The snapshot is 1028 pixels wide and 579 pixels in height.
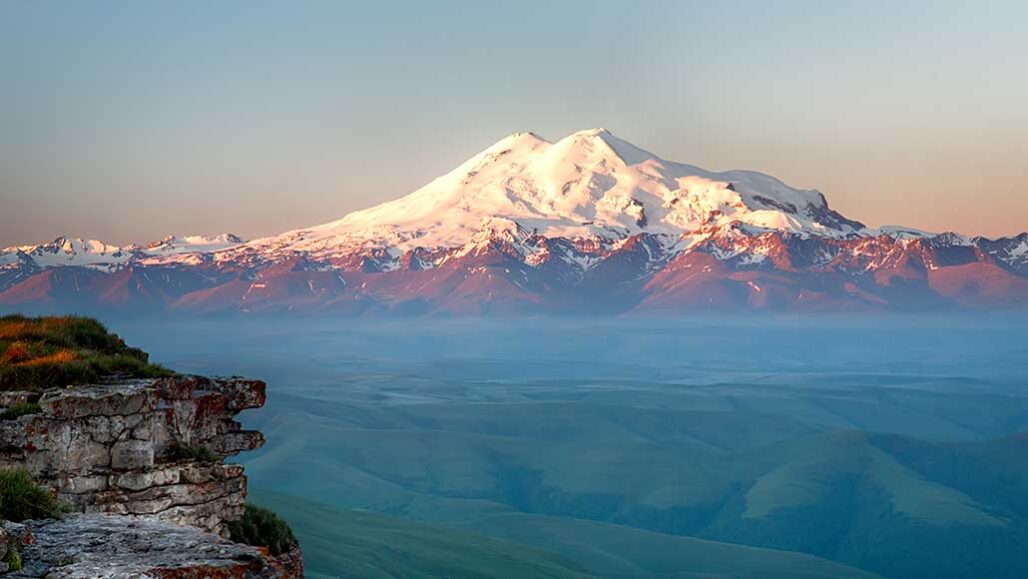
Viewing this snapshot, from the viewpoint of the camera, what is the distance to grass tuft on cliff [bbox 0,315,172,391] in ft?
53.7

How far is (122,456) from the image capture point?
49.0 ft

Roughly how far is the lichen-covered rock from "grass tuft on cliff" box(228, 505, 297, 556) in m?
8.10

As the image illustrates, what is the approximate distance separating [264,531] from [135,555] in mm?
10885

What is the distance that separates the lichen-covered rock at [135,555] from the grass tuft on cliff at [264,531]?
8.10 m

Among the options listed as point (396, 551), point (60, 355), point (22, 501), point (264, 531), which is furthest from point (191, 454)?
point (396, 551)

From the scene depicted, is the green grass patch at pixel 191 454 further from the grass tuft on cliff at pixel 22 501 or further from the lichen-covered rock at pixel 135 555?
the lichen-covered rock at pixel 135 555

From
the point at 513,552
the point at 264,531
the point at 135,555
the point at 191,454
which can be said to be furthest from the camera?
the point at 513,552

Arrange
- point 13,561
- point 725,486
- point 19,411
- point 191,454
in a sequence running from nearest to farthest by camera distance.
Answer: point 13,561 < point 19,411 < point 191,454 < point 725,486

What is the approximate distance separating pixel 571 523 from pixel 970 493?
7052cm

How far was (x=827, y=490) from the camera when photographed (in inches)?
6191

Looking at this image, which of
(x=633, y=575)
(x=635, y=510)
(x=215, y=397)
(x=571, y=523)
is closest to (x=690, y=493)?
(x=635, y=510)

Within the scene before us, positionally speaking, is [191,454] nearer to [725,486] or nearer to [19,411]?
[19,411]

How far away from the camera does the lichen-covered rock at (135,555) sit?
8219 millimetres

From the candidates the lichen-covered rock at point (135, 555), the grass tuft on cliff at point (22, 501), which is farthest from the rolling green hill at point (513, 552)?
the lichen-covered rock at point (135, 555)
